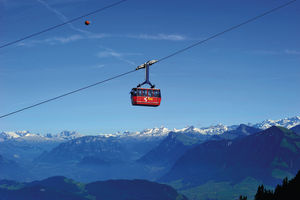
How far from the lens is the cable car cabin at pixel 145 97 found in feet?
188

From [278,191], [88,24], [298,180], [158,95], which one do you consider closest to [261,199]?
[278,191]

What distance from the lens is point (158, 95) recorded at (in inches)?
2354

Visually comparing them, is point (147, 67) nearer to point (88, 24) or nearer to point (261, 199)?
point (88, 24)

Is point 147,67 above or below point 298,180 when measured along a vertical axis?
above

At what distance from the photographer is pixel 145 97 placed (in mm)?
58375

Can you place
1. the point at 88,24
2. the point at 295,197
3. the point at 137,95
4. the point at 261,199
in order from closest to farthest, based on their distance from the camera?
the point at 88,24
the point at 137,95
the point at 261,199
the point at 295,197

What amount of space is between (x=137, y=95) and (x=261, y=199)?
392 ft

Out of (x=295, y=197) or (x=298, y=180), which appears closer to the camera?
(x=295, y=197)

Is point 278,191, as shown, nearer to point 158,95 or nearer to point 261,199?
point 261,199

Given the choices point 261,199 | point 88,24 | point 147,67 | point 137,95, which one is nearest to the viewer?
point 88,24

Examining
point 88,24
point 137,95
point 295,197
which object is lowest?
point 295,197

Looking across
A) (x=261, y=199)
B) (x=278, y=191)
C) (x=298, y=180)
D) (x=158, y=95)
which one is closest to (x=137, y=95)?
(x=158, y=95)

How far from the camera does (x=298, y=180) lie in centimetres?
19050

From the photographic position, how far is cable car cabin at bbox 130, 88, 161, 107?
5741 centimetres
